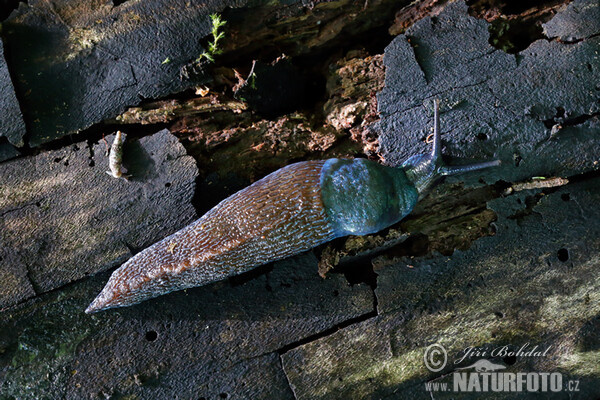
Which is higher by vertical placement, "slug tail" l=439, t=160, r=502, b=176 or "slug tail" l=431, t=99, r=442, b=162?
"slug tail" l=431, t=99, r=442, b=162

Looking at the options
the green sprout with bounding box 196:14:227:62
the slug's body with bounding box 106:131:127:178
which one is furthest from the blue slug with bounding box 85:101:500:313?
the green sprout with bounding box 196:14:227:62

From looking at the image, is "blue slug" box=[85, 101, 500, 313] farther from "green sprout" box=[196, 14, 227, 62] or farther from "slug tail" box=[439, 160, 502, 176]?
"green sprout" box=[196, 14, 227, 62]

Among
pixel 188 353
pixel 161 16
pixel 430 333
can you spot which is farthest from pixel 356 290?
pixel 161 16

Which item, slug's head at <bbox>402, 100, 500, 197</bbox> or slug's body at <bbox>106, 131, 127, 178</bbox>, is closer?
slug's head at <bbox>402, 100, 500, 197</bbox>

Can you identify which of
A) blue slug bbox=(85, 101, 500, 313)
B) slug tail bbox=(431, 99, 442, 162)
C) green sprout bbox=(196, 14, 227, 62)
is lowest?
blue slug bbox=(85, 101, 500, 313)

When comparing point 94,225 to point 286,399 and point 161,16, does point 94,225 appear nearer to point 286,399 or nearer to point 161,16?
point 161,16

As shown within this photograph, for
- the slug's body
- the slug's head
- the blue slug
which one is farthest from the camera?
the slug's body

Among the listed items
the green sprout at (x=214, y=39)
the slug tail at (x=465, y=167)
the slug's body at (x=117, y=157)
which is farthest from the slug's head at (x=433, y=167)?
the slug's body at (x=117, y=157)
